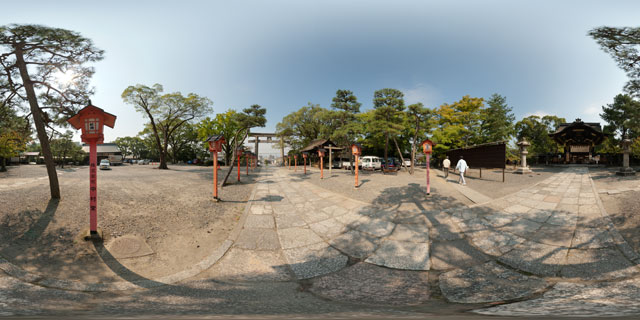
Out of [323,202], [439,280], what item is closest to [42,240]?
[323,202]

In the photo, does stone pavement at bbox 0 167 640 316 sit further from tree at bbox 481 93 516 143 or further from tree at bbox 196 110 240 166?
tree at bbox 196 110 240 166

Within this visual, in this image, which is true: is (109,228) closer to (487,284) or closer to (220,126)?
(487,284)

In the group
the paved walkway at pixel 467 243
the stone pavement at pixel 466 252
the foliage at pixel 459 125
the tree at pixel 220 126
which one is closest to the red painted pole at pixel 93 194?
the stone pavement at pixel 466 252

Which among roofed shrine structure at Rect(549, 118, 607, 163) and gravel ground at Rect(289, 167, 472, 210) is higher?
roofed shrine structure at Rect(549, 118, 607, 163)

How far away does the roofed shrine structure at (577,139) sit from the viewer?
1527cm

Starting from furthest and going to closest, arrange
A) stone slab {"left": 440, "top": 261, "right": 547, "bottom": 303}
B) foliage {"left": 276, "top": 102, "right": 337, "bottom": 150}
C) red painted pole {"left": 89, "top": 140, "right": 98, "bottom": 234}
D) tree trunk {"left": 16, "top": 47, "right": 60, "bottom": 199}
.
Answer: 1. foliage {"left": 276, "top": 102, "right": 337, "bottom": 150}
2. tree trunk {"left": 16, "top": 47, "right": 60, "bottom": 199}
3. red painted pole {"left": 89, "top": 140, "right": 98, "bottom": 234}
4. stone slab {"left": 440, "top": 261, "right": 547, "bottom": 303}

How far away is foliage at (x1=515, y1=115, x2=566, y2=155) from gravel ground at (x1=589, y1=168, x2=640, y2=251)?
17399 mm

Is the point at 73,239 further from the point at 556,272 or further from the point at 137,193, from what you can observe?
the point at 556,272

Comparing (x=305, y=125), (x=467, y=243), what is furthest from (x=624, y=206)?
(x=305, y=125)

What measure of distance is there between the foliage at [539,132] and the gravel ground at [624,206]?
17.4 meters

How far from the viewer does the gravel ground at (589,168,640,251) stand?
399 centimetres

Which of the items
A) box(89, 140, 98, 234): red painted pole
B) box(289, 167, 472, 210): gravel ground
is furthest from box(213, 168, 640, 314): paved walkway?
box(89, 140, 98, 234): red painted pole

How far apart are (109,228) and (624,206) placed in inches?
449

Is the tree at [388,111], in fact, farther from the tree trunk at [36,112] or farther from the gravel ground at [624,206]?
the tree trunk at [36,112]
